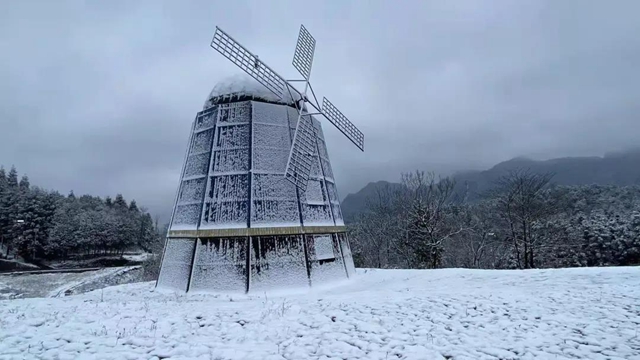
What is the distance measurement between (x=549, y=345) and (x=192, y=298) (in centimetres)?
1078

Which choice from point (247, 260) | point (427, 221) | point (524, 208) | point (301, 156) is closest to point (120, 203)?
point (427, 221)

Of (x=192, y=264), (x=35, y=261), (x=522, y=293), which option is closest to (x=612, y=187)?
(x=522, y=293)

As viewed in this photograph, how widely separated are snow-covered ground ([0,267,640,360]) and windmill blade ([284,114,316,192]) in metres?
Answer: 5.21

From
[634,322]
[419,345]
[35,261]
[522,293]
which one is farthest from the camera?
[35,261]

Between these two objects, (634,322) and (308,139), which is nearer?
(634,322)

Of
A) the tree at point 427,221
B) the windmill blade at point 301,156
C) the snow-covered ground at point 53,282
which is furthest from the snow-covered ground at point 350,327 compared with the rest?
the snow-covered ground at point 53,282

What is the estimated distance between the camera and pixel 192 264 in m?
13.3

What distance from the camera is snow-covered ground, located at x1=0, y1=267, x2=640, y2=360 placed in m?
6.80

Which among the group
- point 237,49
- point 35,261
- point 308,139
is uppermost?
point 237,49

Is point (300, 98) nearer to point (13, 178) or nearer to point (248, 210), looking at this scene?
point (248, 210)

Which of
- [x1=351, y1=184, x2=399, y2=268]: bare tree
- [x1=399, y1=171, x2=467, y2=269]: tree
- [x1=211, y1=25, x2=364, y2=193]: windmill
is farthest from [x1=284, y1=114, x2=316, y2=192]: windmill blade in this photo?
[x1=351, y1=184, x2=399, y2=268]: bare tree

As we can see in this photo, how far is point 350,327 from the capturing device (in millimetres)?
8109

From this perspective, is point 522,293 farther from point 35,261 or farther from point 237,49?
point 35,261

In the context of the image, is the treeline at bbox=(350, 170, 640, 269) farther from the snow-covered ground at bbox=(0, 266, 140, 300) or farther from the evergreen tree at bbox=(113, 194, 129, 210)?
the evergreen tree at bbox=(113, 194, 129, 210)
